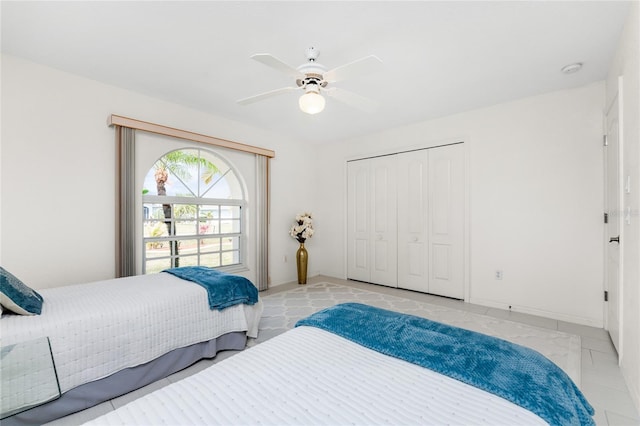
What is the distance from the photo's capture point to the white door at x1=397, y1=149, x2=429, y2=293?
4309mm

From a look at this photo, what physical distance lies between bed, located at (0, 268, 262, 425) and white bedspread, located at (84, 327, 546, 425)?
44.7 inches

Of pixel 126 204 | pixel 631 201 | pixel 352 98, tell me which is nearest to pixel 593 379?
pixel 631 201

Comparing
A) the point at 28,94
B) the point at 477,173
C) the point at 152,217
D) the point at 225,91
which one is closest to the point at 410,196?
the point at 477,173

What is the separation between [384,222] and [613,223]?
266cm

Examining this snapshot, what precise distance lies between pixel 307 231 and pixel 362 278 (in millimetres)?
1250

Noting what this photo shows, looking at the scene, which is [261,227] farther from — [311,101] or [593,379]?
[593,379]

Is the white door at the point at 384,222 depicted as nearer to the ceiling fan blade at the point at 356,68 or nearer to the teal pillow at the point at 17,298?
the ceiling fan blade at the point at 356,68

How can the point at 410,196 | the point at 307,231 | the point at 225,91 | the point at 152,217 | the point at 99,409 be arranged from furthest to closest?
the point at 307,231 < the point at 410,196 < the point at 152,217 < the point at 225,91 < the point at 99,409

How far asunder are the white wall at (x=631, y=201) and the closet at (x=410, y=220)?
184 cm

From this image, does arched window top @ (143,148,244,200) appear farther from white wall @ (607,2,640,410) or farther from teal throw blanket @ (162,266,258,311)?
white wall @ (607,2,640,410)

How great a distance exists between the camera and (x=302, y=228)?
491 centimetres

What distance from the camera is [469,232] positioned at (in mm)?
3881

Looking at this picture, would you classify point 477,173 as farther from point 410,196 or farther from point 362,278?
point 362,278

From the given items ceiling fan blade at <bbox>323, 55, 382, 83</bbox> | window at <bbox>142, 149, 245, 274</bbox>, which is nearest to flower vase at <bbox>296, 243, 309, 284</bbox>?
window at <bbox>142, 149, 245, 274</bbox>
